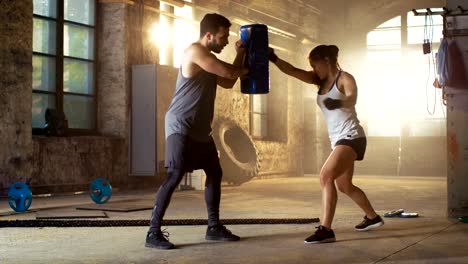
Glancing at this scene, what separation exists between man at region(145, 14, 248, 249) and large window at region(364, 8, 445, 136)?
13745 millimetres

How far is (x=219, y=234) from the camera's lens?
5.04m

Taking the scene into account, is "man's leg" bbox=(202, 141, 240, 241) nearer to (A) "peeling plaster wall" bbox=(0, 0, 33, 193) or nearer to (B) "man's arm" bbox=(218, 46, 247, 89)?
(B) "man's arm" bbox=(218, 46, 247, 89)

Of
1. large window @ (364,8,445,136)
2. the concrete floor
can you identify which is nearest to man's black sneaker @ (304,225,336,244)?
the concrete floor

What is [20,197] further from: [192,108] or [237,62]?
[237,62]

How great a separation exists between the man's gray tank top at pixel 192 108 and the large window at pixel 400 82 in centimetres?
1379

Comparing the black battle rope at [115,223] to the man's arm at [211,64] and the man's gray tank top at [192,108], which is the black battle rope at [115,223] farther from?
the man's arm at [211,64]

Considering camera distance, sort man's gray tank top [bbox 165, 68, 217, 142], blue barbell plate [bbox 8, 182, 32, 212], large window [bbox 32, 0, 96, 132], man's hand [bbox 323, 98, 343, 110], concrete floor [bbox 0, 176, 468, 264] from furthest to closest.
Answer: large window [bbox 32, 0, 96, 132]
blue barbell plate [bbox 8, 182, 32, 212]
man's hand [bbox 323, 98, 343, 110]
man's gray tank top [bbox 165, 68, 217, 142]
concrete floor [bbox 0, 176, 468, 264]

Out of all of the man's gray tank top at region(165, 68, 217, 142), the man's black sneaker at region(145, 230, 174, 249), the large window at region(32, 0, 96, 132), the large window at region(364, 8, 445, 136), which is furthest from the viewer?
the large window at region(364, 8, 445, 136)

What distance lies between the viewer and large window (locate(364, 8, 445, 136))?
17812mm

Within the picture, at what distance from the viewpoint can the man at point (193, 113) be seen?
4734mm

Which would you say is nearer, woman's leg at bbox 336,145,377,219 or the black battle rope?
woman's leg at bbox 336,145,377,219

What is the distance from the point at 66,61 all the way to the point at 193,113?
6230 mm

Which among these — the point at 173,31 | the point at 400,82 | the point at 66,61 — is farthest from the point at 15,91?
the point at 400,82

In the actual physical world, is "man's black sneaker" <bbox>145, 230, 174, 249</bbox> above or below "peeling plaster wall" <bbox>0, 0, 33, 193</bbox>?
below
